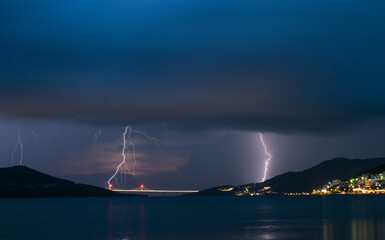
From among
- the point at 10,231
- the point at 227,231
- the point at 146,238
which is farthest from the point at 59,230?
the point at 227,231

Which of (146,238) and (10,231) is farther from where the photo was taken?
(10,231)

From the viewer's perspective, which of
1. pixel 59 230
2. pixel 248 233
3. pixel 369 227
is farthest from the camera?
pixel 59 230

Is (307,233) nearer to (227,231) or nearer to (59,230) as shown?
(227,231)

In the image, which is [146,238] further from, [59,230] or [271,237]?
[59,230]

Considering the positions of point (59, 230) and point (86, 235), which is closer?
point (86, 235)

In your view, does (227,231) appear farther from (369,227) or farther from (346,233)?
(369,227)

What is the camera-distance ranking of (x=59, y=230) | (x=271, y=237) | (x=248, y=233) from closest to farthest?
(x=271, y=237) < (x=248, y=233) < (x=59, y=230)

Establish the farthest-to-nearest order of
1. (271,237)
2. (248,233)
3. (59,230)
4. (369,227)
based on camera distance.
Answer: (59,230)
(369,227)
(248,233)
(271,237)

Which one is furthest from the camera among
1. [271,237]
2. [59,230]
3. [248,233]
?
[59,230]

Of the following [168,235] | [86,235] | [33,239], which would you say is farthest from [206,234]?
[33,239]
